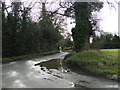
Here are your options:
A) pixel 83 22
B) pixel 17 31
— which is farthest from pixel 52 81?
pixel 17 31

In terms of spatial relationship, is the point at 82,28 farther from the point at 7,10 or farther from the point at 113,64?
the point at 7,10

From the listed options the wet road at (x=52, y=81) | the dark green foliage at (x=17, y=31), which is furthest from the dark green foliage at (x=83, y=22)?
the dark green foliage at (x=17, y=31)

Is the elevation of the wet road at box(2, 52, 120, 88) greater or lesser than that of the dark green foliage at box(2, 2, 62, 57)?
lesser

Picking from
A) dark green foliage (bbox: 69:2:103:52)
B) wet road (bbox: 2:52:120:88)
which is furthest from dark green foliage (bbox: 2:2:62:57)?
wet road (bbox: 2:52:120:88)

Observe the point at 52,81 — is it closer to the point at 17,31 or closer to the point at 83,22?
the point at 83,22

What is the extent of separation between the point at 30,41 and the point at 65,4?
333 inches

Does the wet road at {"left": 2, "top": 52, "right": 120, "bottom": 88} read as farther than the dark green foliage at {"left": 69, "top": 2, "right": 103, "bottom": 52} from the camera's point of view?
No

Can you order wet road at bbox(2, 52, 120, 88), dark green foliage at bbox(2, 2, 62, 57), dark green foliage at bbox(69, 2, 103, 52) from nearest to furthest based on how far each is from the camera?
wet road at bbox(2, 52, 120, 88) → dark green foliage at bbox(69, 2, 103, 52) → dark green foliage at bbox(2, 2, 62, 57)

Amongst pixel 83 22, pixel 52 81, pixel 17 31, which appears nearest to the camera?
pixel 52 81

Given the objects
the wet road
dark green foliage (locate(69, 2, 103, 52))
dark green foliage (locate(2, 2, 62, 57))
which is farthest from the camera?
dark green foliage (locate(2, 2, 62, 57))

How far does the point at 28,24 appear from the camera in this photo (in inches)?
595

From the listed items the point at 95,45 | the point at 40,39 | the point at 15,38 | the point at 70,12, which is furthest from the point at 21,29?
the point at 95,45

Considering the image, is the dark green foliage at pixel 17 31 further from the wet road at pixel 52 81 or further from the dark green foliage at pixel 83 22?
the wet road at pixel 52 81

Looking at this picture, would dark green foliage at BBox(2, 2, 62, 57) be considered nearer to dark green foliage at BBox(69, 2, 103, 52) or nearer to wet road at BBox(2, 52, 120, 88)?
dark green foliage at BBox(69, 2, 103, 52)
